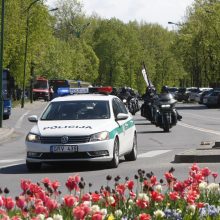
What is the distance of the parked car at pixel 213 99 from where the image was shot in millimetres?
71562

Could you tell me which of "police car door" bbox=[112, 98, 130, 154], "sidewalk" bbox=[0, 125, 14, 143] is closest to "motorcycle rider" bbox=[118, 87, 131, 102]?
"sidewalk" bbox=[0, 125, 14, 143]

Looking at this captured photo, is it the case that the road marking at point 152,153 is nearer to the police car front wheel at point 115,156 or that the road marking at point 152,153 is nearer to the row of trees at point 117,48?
the police car front wheel at point 115,156

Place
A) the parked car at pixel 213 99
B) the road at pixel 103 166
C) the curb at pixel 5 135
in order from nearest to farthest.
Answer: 1. the road at pixel 103 166
2. the curb at pixel 5 135
3. the parked car at pixel 213 99

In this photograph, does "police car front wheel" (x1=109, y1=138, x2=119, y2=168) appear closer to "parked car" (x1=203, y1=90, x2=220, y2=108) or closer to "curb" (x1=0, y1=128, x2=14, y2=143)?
"curb" (x1=0, y1=128, x2=14, y2=143)

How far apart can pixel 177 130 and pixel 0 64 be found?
8.43 m

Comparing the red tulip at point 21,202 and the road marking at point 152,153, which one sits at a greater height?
the red tulip at point 21,202

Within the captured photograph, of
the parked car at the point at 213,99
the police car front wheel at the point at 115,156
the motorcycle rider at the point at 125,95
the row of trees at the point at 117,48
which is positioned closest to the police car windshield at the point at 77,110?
the police car front wheel at the point at 115,156

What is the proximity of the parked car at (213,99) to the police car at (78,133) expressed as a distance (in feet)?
179

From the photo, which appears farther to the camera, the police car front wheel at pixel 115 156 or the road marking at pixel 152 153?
the road marking at pixel 152 153

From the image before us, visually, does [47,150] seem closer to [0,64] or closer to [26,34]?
[0,64]

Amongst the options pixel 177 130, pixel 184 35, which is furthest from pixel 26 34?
pixel 177 130

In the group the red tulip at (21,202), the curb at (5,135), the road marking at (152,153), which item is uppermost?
the red tulip at (21,202)

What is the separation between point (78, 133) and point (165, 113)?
1539cm

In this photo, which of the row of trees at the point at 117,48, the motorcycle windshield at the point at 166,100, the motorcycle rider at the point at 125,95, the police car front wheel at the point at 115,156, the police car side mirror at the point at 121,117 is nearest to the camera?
the police car front wheel at the point at 115,156
